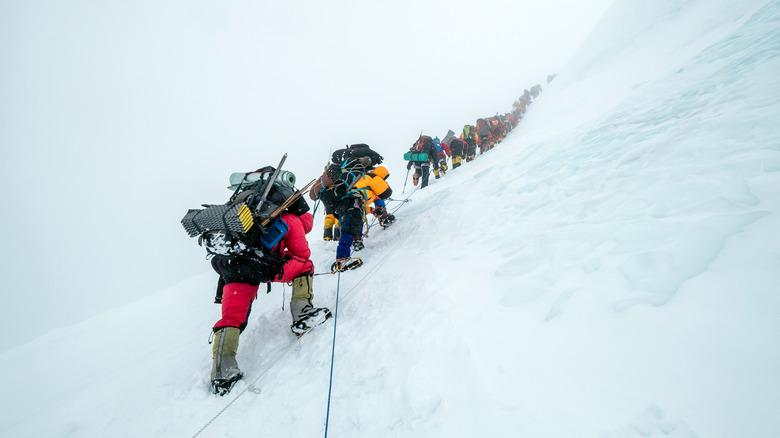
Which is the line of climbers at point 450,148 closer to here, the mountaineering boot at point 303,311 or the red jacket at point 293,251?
the red jacket at point 293,251

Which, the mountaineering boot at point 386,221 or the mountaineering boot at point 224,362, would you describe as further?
the mountaineering boot at point 386,221

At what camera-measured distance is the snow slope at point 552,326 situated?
109 cm

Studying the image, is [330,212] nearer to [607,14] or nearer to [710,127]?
[710,127]

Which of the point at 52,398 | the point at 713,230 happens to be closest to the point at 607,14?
the point at 713,230

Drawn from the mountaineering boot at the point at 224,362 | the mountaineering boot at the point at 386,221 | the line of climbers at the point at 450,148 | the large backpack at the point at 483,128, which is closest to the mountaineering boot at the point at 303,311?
the mountaineering boot at the point at 224,362

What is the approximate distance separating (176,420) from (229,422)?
1.54ft

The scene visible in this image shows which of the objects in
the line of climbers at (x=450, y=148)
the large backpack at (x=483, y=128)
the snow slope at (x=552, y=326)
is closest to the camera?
the snow slope at (x=552, y=326)

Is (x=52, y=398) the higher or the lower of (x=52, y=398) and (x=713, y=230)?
the higher

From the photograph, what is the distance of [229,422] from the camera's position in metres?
1.94

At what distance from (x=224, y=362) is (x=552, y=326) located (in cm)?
242

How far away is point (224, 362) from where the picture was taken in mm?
2295

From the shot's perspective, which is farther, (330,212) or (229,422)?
(330,212)

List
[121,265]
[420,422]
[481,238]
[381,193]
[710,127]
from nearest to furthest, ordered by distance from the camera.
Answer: [420,422] → [710,127] → [481,238] → [381,193] → [121,265]

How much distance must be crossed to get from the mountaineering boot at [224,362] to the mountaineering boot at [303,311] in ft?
1.66
